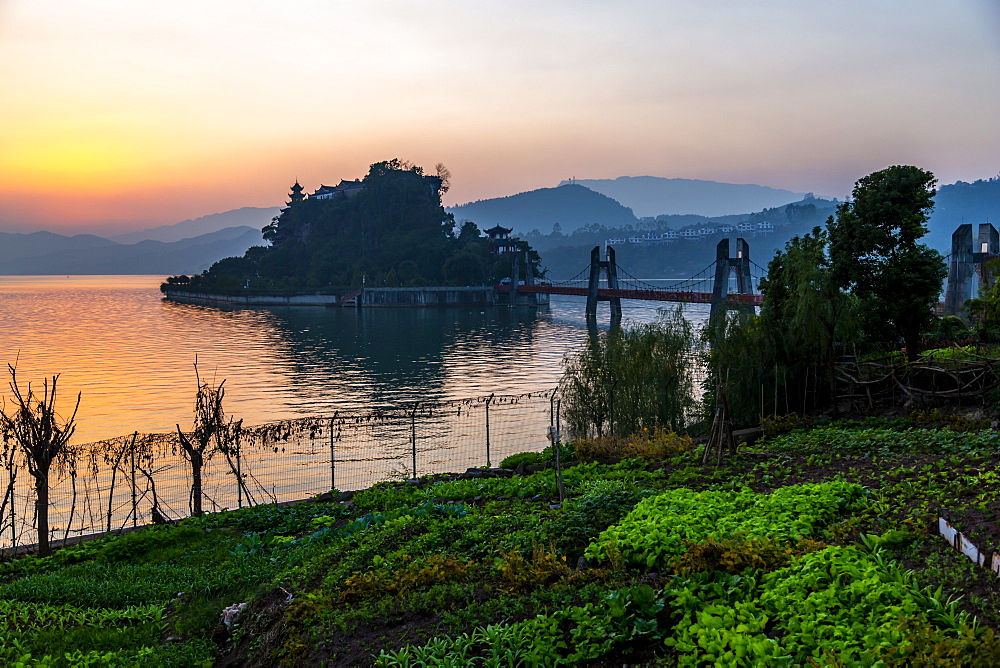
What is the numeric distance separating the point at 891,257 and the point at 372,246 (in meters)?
140

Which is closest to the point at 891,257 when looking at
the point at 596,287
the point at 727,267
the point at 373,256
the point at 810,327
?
the point at 810,327

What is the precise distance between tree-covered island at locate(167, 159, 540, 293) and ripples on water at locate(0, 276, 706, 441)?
89.9ft

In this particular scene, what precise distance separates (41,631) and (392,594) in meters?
4.22

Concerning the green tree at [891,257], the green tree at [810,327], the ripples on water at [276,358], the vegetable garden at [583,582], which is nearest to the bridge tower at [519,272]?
the ripples on water at [276,358]

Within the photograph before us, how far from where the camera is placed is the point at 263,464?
24750 millimetres

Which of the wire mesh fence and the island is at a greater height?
the island

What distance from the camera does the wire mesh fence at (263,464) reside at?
18.1 m

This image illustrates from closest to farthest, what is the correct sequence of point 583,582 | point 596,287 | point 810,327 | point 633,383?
point 583,582, point 810,327, point 633,383, point 596,287

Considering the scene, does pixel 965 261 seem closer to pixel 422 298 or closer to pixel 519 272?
pixel 422 298

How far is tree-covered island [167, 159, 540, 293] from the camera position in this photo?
442 feet

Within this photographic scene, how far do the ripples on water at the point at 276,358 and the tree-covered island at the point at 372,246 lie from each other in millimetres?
27410

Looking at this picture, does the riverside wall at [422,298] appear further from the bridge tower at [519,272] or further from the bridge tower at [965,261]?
the bridge tower at [965,261]

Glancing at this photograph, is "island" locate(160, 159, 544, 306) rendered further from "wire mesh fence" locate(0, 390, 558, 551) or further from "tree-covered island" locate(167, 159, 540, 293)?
"wire mesh fence" locate(0, 390, 558, 551)

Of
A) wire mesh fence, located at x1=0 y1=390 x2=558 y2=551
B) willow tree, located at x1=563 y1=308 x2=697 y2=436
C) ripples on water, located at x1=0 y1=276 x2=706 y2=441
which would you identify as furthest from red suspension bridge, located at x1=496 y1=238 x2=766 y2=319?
wire mesh fence, located at x1=0 y1=390 x2=558 y2=551
